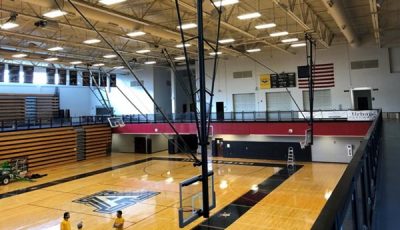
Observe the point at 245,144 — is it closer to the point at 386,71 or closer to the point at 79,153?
the point at 386,71

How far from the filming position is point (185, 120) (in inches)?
1069

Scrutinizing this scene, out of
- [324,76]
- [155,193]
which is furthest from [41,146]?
[324,76]

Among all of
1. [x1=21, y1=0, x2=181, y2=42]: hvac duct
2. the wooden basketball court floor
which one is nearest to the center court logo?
the wooden basketball court floor

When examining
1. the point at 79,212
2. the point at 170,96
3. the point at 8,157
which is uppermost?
the point at 170,96

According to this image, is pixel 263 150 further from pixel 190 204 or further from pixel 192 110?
pixel 190 204

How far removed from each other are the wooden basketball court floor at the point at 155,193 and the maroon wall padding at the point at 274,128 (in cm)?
244

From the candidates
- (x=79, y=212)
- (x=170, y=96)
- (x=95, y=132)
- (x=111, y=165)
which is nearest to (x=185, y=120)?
(x=111, y=165)

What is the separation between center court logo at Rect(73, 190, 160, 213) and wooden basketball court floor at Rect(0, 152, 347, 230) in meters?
0.27

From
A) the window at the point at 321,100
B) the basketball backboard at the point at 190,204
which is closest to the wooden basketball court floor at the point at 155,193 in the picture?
the basketball backboard at the point at 190,204

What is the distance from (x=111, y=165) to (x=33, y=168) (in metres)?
5.70

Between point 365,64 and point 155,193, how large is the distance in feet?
65.0

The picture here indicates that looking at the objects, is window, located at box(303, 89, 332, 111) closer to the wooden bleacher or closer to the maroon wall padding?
the maroon wall padding

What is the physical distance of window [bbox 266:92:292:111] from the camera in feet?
94.9

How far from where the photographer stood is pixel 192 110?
25516 mm
